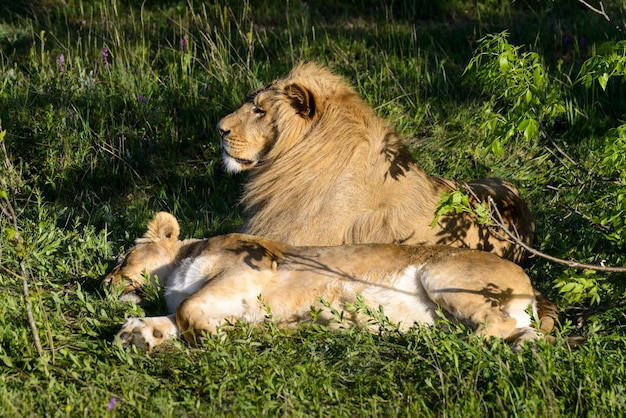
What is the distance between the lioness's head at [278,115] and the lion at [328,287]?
94 cm

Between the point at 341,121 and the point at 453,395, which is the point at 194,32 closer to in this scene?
the point at 341,121

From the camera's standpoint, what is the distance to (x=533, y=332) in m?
4.34

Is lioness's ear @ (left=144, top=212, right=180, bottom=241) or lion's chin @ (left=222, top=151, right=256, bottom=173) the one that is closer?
lioness's ear @ (left=144, top=212, right=180, bottom=241)

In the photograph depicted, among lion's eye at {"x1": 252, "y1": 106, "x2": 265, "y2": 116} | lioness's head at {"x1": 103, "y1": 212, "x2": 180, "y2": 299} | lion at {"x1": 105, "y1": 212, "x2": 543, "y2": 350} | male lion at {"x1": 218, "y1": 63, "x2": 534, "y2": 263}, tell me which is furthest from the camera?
lion's eye at {"x1": 252, "y1": 106, "x2": 265, "y2": 116}

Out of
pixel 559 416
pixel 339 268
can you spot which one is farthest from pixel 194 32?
pixel 559 416

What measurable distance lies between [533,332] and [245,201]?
2.17 m

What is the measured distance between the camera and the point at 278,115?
574 cm

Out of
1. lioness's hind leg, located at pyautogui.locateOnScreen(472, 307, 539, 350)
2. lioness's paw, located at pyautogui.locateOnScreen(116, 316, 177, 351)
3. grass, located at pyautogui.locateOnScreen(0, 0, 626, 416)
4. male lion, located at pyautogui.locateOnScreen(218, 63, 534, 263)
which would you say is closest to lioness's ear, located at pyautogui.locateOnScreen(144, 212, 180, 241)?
grass, located at pyautogui.locateOnScreen(0, 0, 626, 416)

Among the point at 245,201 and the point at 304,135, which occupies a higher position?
the point at 304,135

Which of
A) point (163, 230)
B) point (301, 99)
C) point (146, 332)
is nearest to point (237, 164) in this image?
point (301, 99)

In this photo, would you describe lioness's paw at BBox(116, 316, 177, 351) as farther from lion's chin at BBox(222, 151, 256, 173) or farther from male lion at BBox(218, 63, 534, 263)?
lion's chin at BBox(222, 151, 256, 173)

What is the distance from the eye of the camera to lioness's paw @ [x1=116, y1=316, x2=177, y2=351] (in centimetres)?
434

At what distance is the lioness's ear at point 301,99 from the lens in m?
5.61

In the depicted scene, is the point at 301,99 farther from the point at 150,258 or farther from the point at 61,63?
the point at 61,63
